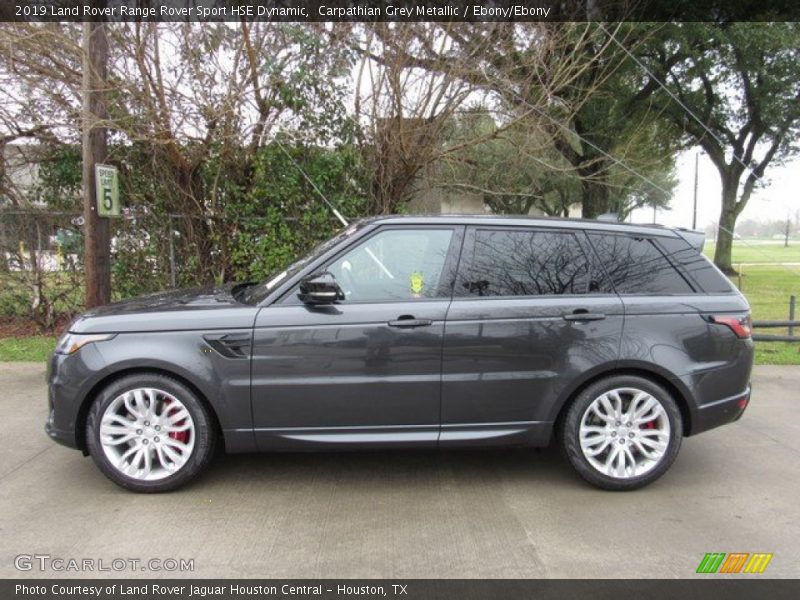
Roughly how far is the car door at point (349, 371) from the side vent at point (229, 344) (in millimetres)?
56

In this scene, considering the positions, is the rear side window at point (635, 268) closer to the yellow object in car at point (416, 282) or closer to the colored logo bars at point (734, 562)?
the yellow object in car at point (416, 282)

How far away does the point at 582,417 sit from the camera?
373 centimetres

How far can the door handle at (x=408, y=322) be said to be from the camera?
11.8ft

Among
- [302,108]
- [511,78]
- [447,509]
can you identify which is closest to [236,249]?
[302,108]

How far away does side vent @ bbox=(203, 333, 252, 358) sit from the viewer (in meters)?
3.58

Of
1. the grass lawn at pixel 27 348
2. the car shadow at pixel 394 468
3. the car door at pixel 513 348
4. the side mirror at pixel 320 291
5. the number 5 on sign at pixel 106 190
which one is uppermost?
the number 5 on sign at pixel 106 190

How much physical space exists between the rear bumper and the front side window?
6.30 ft

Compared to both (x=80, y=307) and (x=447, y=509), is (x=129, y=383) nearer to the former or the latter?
(x=447, y=509)

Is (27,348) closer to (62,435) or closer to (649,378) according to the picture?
(62,435)

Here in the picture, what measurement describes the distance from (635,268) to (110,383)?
3.49 m

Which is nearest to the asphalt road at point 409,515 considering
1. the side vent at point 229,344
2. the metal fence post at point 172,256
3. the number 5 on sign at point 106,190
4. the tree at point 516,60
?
the side vent at point 229,344

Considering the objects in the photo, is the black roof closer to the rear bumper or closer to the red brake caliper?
the rear bumper

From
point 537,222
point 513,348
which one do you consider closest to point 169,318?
point 513,348

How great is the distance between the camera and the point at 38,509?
349cm
